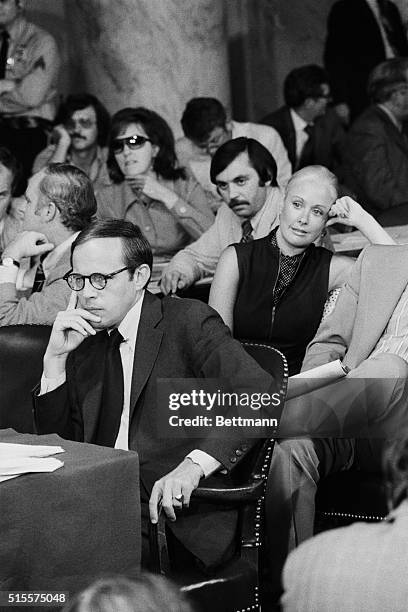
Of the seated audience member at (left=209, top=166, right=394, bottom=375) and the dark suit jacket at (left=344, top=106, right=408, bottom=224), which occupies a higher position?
the dark suit jacket at (left=344, top=106, right=408, bottom=224)

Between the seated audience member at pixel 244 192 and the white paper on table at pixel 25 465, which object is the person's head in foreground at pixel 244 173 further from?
the white paper on table at pixel 25 465

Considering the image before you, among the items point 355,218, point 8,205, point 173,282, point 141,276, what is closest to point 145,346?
point 141,276

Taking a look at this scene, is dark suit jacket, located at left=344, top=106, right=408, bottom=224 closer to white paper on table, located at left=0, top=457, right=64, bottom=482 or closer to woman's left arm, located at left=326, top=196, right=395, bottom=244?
Answer: woman's left arm, located at left=326, top=196, right=395, bottom=244

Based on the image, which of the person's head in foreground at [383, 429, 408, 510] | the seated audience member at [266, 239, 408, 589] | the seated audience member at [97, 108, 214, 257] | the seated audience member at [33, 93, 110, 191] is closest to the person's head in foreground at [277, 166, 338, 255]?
the seated audience member at [266, 239, 408, 589]

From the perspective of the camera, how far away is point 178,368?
270 centimetres

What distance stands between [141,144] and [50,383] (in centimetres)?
255

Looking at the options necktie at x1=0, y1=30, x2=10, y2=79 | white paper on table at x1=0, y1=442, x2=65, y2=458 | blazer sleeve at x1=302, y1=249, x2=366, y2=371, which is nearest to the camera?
white paper on table at x1=0, y1=442, x2=65, y2=458

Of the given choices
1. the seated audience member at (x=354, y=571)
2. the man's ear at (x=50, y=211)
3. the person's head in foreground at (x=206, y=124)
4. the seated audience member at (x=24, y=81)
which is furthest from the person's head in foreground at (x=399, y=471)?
the seated audience member at (x=24, y=81)

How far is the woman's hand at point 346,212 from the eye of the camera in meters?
3.58

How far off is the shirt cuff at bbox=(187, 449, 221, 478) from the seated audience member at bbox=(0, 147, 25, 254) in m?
2.42

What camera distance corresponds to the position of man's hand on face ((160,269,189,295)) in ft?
13.5

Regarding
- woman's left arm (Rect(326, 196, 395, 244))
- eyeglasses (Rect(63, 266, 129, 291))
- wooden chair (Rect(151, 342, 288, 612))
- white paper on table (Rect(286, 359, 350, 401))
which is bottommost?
wooden chair (Rect(151, 342, 288, 612))

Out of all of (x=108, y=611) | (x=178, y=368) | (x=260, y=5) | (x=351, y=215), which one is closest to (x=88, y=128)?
(x=260, y=5)

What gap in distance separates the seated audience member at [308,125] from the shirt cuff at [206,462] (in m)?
4.03
